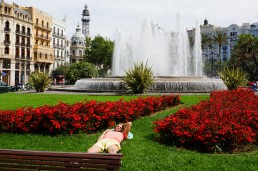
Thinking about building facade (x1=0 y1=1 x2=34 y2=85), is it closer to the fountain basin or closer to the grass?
the fountain basin

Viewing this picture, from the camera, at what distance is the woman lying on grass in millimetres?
6695

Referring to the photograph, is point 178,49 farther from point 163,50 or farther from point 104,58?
point 104,58

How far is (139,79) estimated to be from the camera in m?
22.4

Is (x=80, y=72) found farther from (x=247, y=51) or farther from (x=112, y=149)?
(x=112, y=149)

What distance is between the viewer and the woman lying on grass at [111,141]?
670 centimetres

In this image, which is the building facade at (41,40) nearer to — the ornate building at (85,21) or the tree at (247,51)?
the tree at (247,51)

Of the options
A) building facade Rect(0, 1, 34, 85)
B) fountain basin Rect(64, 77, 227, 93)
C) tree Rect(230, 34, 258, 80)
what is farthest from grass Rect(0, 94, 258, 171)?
tree Rect(230, 34, 258, 80)

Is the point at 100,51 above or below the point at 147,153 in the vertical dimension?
above

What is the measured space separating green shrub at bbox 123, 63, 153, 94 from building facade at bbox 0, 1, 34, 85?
4362cm

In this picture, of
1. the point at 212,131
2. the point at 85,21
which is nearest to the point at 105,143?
the point at 212,131

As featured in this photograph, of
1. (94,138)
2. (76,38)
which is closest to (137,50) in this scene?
(94,138)

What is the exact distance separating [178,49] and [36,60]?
4204 centimetres

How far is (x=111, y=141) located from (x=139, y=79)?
15.4 metres

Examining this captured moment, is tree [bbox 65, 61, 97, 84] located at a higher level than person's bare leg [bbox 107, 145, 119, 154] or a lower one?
higher
